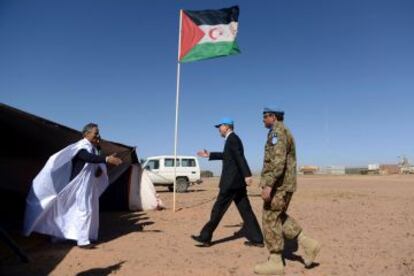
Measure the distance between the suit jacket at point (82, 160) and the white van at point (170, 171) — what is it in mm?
16419

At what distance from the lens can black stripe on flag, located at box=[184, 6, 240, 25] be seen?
39.8 feet

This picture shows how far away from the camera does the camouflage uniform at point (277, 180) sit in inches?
221

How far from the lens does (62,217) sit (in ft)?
23.2

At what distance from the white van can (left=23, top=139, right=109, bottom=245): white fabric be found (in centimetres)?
1646

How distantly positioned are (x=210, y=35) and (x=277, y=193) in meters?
7.36

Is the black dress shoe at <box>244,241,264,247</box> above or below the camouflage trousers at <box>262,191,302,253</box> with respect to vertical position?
below

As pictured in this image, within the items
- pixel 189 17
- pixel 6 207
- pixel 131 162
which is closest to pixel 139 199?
pixel 131 162

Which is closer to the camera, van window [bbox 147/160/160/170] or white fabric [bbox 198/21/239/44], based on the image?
white fabric [bbox 198/21/239/44]

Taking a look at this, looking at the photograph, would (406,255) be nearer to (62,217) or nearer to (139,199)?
(62,217)

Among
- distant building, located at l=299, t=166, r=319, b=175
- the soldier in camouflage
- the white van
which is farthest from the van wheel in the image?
distant building, located at l=299, t=166, r=319, b=175

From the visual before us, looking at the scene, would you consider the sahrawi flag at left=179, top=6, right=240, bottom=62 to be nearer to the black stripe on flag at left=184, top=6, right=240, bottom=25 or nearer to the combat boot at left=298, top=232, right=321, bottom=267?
the black stripe on flag at left=184, top=6, right=240, bottom=25

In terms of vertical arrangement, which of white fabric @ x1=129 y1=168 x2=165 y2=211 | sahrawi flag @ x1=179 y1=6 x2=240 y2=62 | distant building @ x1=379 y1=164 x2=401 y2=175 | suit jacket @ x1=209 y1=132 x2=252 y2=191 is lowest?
white fabric @ x1=129 y1=168 x2=165 y2=211

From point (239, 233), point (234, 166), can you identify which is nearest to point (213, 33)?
point (239, 233)

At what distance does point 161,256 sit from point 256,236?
1.53m
